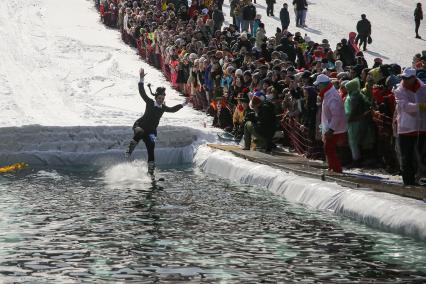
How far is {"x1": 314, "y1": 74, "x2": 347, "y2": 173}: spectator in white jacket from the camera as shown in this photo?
16641 millimetres

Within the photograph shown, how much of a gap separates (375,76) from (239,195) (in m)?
3.31

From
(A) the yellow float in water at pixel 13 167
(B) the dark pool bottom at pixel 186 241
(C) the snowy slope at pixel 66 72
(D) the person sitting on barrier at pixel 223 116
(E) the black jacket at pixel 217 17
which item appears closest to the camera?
(B) the dark pool bottom at pixel 186 241

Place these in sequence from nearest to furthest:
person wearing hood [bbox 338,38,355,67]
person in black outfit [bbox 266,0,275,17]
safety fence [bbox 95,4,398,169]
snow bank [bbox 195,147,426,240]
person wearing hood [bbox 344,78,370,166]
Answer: snow bank [bbox 195,147,426,240]
safety fence [bbox 95,4,398,169]
person wearing hood [bbox 344,78,370,166]
person wearing hood [bbox 338,38,355,67]
person in black outfit [bbox 266,0,275,17]

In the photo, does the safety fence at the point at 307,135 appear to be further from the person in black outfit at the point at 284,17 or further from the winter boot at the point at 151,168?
the person in black outfit at the point at 284,17

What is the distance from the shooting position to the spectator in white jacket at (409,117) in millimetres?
14453

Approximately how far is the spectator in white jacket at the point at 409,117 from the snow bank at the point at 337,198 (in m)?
0.91

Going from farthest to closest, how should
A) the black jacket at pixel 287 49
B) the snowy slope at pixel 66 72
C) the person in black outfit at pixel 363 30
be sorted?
the person in black outfit at pixel 363 30
the snowy slope at pixel 66 72
the black jacket at pixel 287 49

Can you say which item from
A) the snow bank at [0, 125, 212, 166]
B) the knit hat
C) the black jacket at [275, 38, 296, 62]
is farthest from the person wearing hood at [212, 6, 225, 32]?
the knit hat

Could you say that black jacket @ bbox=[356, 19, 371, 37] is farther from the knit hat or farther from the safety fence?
the knit hat

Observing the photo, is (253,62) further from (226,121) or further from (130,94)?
(130,94)

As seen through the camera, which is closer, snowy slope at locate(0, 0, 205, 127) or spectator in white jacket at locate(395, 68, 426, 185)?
spectator in white jacket at locate(395, 68, 426, 185)

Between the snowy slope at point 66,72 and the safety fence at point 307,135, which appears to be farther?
the snowy slope at point 66,72

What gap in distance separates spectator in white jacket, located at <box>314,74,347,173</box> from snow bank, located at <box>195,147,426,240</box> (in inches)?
30.3

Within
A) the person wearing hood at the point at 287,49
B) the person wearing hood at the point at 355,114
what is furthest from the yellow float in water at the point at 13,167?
the person wearing hood at the point at 287,49
